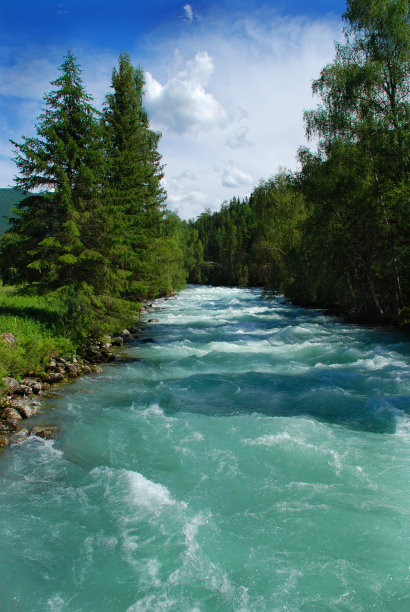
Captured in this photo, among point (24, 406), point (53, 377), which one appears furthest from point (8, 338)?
point (24, 406)

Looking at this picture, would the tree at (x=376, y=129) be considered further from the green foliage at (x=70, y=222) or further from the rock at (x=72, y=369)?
the rock at (x=72, y=369)

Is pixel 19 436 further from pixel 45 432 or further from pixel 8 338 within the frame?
pixel 8 338

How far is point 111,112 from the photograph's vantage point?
21953 mm

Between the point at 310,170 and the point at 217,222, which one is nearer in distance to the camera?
the point at 310,170

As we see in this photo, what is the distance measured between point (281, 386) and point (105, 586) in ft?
24.4

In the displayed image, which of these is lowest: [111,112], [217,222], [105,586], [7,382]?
[105,586]

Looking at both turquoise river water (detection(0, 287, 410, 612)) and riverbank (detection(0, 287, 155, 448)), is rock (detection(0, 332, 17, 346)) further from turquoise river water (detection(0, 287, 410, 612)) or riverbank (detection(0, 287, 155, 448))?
turquoise river water (detection(0, 287, 410, 612))

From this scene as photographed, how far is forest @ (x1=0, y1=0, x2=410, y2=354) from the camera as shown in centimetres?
1273

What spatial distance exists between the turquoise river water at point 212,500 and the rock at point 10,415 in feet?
1.27

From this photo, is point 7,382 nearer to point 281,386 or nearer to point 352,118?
point 281,386

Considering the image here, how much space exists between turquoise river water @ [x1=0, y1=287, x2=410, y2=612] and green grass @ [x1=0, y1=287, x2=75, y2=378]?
1398mm

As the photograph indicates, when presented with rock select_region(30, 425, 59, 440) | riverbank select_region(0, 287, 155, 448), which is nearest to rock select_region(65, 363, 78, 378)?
riverbank select_region(0, 287, 155, 448)

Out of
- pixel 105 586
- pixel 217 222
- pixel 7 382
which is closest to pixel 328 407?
pixel 105 586

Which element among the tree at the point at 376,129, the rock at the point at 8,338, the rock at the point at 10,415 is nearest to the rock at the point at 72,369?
the rock at the point at 8,338
